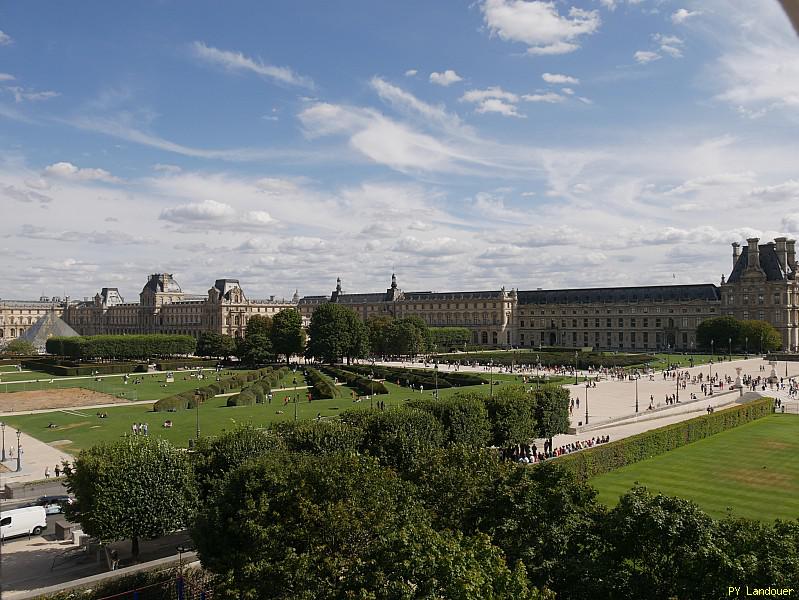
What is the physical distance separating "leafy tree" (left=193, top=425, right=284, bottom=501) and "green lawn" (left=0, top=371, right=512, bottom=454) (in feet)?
42.5

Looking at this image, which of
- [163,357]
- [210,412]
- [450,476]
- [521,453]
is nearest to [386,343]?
[163,357]

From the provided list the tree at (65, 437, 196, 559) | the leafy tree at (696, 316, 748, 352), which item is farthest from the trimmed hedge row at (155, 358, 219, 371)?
the leafy tree at (696, 316, 748, 352)

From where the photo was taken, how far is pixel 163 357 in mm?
113000

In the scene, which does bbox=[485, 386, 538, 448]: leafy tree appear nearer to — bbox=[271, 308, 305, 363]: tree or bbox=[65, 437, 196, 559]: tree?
bbox=[65, 437, 196, 559]: tree

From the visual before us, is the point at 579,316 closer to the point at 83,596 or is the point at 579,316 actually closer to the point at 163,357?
the point at 163,357

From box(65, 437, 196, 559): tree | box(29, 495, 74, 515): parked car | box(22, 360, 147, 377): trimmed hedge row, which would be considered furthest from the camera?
box(22, 360, 147, 377): trimmed hedge row

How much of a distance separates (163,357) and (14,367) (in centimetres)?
2278

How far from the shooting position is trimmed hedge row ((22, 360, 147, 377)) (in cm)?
8094

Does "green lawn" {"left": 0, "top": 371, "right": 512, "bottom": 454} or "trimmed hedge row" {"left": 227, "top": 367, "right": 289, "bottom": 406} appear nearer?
"green lawn" {"left": 0, "top": 371, "right": 512, "bottom": 454}

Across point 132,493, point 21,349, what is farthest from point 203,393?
point 21,349

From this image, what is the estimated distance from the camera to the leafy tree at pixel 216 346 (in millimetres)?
98500

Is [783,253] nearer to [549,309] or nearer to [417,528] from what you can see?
[549,309]

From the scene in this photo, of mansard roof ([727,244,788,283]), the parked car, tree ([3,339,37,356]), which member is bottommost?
the parked car

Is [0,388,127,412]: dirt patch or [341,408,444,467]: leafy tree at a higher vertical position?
[341,408,444,467]: leafy tree
